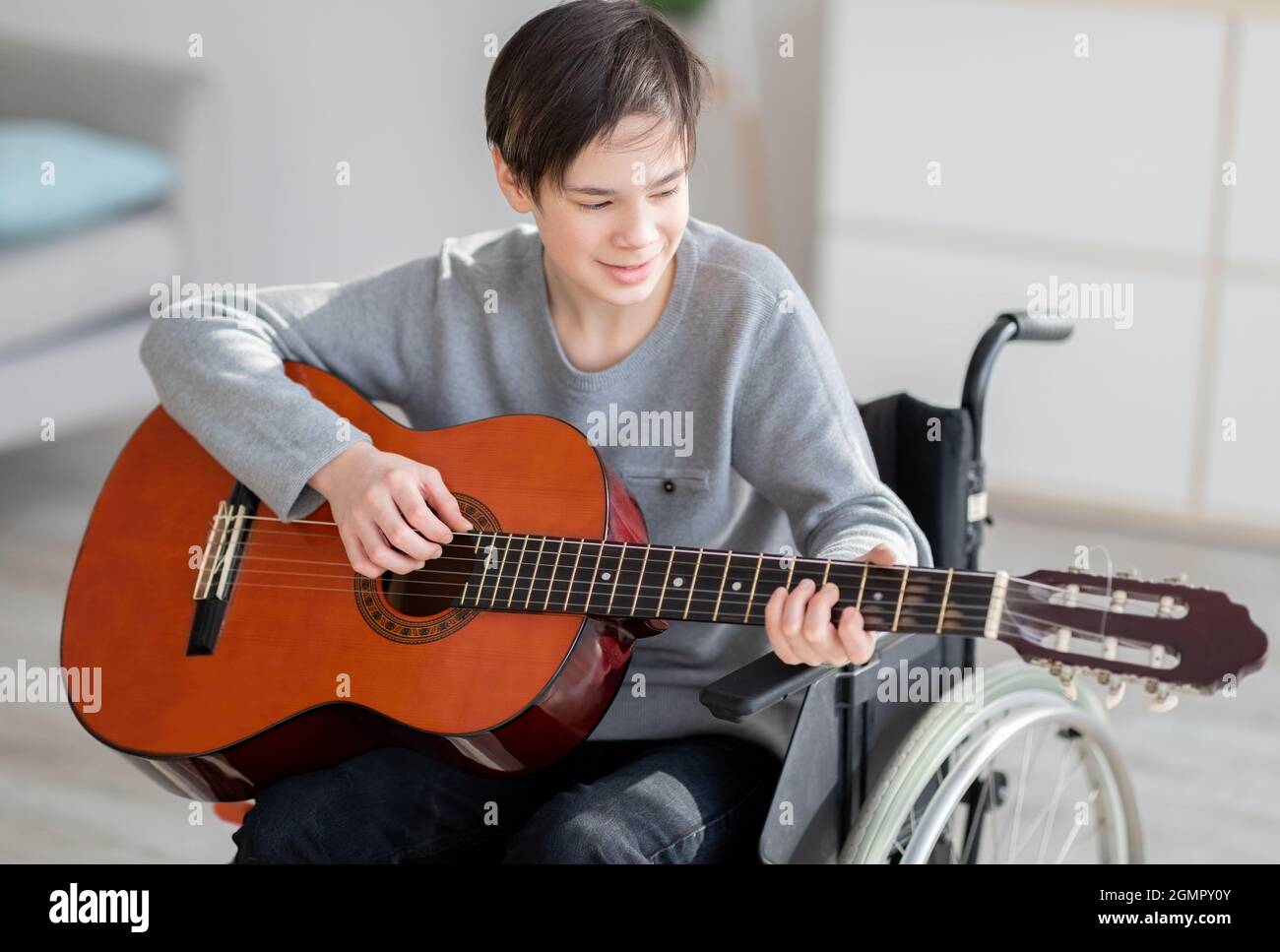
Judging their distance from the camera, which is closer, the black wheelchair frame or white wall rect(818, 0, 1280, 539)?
the black wheelchair frame

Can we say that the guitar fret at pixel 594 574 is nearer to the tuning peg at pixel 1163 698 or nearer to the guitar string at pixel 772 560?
the guitar string at pixel 772 560

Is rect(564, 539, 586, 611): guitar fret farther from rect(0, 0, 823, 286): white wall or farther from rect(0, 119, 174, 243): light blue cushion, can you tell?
rect(0, 0, 823, 286): white wall

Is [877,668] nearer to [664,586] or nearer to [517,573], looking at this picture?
[664,586]

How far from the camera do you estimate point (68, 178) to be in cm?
299

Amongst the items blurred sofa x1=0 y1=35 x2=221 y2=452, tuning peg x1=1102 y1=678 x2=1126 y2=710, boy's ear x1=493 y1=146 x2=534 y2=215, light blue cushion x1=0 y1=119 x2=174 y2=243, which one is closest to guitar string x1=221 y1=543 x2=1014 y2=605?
tuning peg x1=1102 y1=678 x2=1126 y2=710

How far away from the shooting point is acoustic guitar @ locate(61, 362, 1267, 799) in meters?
1.19

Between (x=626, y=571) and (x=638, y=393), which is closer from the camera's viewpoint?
(x=626, y=571)

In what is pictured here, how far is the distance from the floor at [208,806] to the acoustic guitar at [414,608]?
742 millimetres

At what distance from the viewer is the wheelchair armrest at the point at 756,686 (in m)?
1.13

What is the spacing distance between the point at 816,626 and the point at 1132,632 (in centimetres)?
23

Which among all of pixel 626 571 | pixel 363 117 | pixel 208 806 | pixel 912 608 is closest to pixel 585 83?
pixel 626 571

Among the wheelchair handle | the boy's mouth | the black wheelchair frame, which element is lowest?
the black wheelchair frame

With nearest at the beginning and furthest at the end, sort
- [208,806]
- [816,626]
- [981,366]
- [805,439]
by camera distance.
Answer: [816,626]
[805,439]
[981,366]
[208,806]

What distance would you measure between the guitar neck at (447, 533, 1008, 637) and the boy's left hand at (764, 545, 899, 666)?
0.01 meters
